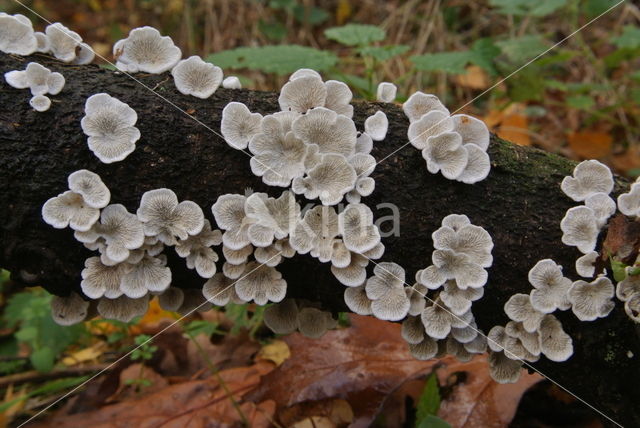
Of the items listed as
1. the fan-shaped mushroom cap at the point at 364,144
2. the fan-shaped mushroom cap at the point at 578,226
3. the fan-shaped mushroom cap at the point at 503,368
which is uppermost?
the fan-shaped mushroom cap at the point at 364,144

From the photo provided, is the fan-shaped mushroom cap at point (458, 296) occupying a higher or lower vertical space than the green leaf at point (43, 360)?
higher

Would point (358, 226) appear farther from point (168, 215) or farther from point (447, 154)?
point (168, 215)

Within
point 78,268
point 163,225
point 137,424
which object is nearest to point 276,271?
point 163,225

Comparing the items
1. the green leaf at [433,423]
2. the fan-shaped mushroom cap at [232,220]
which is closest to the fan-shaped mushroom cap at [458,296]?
the green leaf at [433,423]

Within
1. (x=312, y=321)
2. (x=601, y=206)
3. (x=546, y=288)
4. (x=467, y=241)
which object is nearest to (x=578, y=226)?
(x=601, y=206)

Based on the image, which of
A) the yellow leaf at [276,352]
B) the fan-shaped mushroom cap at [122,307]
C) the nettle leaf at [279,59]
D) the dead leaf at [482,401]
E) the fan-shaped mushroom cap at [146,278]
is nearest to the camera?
the fan-shaped mushroom cap at [146,278]

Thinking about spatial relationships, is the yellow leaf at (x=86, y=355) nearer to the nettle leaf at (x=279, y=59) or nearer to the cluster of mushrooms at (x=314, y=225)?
the cluster of mushrooms at (x=314, y=225)

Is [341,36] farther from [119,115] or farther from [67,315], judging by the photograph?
[67,315]
